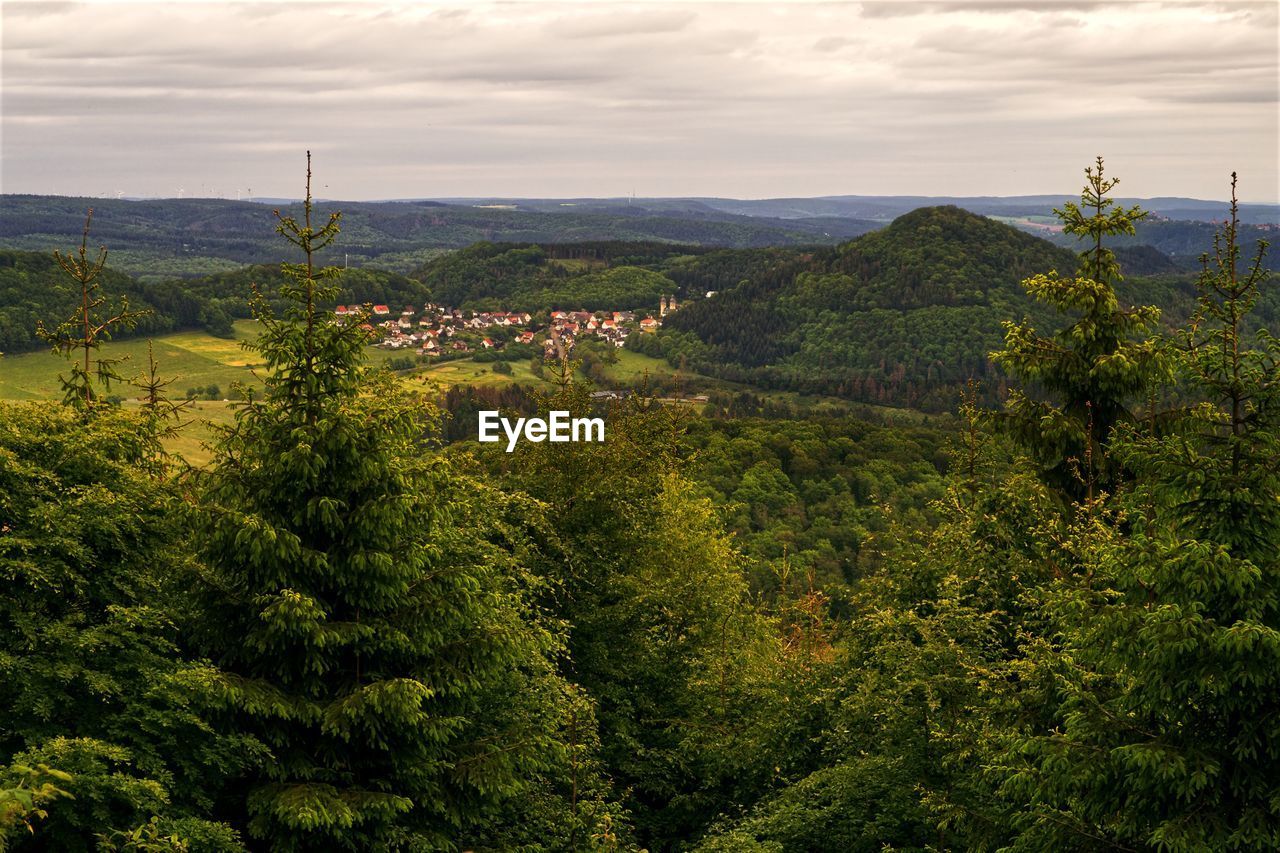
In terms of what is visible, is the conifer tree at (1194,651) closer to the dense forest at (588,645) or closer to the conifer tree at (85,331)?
the dense forest at (588,645)

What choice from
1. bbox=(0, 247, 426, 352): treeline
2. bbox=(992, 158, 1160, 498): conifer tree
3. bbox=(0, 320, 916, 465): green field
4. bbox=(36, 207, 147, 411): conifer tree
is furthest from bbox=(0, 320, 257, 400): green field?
bbox=(992, 158, 1160, 498): conifer tree

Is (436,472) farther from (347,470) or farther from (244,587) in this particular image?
(244,587)

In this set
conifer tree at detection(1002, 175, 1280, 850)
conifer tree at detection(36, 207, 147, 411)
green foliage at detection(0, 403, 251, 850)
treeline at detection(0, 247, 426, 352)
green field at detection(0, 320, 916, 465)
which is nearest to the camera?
conifer tree at detection(1002, 175, 1280, 850)

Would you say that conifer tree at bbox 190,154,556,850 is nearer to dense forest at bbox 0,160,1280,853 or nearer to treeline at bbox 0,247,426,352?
dense forest at bbox 0,160,1280,853

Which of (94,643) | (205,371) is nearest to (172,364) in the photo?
(205,371)

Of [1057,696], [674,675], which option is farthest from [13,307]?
[1057,696]

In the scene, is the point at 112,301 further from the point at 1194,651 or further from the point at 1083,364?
the point at 1194,651
